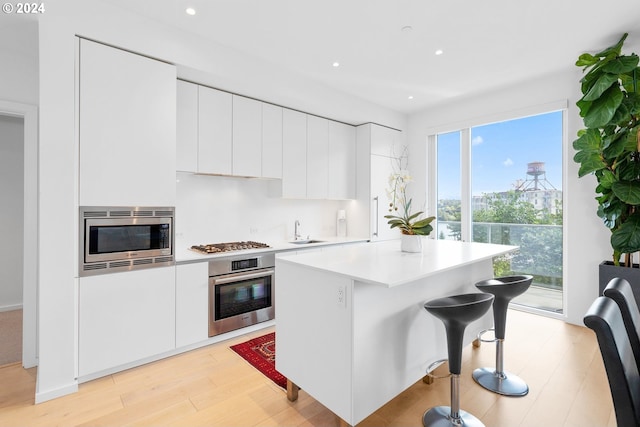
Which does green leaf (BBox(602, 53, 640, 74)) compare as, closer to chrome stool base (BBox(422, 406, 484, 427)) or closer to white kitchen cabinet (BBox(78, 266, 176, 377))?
chrome stool base (BBox(422, 406, 484, 427))

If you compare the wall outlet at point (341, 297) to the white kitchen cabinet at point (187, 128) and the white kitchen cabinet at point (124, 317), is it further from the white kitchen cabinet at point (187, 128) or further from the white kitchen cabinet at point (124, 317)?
the white kitchen cabinet at point (187, 128)

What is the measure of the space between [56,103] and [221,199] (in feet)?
5.64

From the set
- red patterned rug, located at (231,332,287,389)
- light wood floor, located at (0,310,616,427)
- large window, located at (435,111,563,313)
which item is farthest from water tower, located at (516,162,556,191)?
red patterned rug, located at (231,332,287,389)

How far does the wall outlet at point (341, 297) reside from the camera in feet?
5.45

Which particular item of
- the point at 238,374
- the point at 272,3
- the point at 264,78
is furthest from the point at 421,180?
the point at 238,374

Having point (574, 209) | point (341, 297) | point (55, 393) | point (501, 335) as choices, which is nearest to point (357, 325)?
point (341, 297)

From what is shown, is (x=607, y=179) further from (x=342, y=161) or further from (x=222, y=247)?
(x=222, y=247)

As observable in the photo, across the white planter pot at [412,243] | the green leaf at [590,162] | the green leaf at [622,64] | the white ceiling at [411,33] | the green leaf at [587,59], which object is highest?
the white ceiling at [411,33]

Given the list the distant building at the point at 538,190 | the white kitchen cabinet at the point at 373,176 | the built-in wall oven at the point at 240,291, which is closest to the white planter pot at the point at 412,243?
the built-in wall oven at the point at 240,291

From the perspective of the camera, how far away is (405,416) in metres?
1.95

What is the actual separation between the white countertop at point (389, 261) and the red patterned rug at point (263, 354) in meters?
0.98

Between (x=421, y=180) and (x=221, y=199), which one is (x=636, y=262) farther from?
(x=221, y=199)

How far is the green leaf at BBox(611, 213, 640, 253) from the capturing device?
2609 mm

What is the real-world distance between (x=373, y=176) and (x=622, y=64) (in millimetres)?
2722
